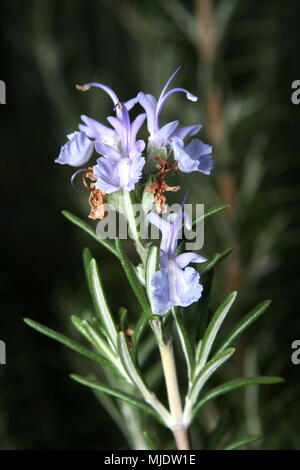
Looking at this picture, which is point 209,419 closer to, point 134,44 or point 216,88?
point 216,88

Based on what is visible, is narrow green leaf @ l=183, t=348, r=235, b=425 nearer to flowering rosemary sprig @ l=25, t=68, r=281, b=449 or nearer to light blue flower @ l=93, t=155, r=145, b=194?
flowering rosemary sprig @ l=25, t=68, r=281, b=449

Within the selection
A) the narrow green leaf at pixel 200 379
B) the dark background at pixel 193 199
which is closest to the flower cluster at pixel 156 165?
the narrow green leaf at pixel 200 379

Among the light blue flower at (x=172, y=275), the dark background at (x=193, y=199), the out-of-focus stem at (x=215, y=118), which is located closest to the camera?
the light blue flower at (x=172, y=275)

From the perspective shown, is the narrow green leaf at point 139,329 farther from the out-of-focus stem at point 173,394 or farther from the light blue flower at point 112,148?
the light blue flower at point 112,148

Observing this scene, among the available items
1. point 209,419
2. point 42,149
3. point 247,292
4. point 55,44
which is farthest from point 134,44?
point 209,419

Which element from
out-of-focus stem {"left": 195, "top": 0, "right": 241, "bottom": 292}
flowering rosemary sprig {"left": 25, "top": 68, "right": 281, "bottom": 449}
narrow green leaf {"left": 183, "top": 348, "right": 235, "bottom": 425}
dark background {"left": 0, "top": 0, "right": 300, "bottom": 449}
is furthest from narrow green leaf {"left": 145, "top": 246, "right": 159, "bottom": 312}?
out-of-focus stem {"left": 195, "top": 0, "right": 241, "bottom": 292}
